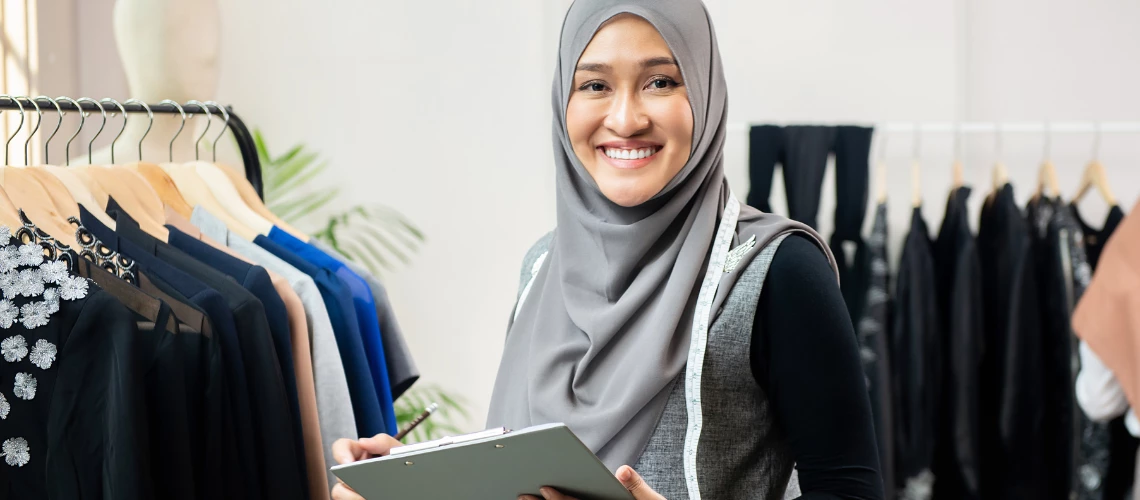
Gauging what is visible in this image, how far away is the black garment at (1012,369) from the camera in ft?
8.32

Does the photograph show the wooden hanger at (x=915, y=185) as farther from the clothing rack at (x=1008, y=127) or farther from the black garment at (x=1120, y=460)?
the black garment at (x=1120, y=460)

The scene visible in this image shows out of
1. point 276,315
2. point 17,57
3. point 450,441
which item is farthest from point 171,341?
point 17,57

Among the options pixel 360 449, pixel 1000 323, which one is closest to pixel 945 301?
pixel 1000 323

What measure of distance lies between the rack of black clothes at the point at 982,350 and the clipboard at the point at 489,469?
1.72 metres

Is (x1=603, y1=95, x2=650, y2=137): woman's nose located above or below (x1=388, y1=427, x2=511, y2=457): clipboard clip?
above

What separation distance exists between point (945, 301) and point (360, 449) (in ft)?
6.18

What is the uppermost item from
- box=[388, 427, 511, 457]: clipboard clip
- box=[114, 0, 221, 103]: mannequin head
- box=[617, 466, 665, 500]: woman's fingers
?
box=[114, 0, 221, 103]: mannequin head

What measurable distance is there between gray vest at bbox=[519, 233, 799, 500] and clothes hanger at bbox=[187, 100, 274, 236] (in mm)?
838

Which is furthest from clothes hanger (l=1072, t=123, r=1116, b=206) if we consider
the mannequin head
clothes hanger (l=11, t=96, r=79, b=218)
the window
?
the window

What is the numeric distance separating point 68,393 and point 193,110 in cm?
74

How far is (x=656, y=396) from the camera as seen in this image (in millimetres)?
1144

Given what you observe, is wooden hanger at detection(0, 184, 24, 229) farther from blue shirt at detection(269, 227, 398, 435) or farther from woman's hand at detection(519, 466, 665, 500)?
woman's hand at detection(519, 466, 665, 500)

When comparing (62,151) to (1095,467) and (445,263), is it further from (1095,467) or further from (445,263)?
(1095,467)

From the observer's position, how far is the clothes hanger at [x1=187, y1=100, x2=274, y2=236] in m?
1.71
